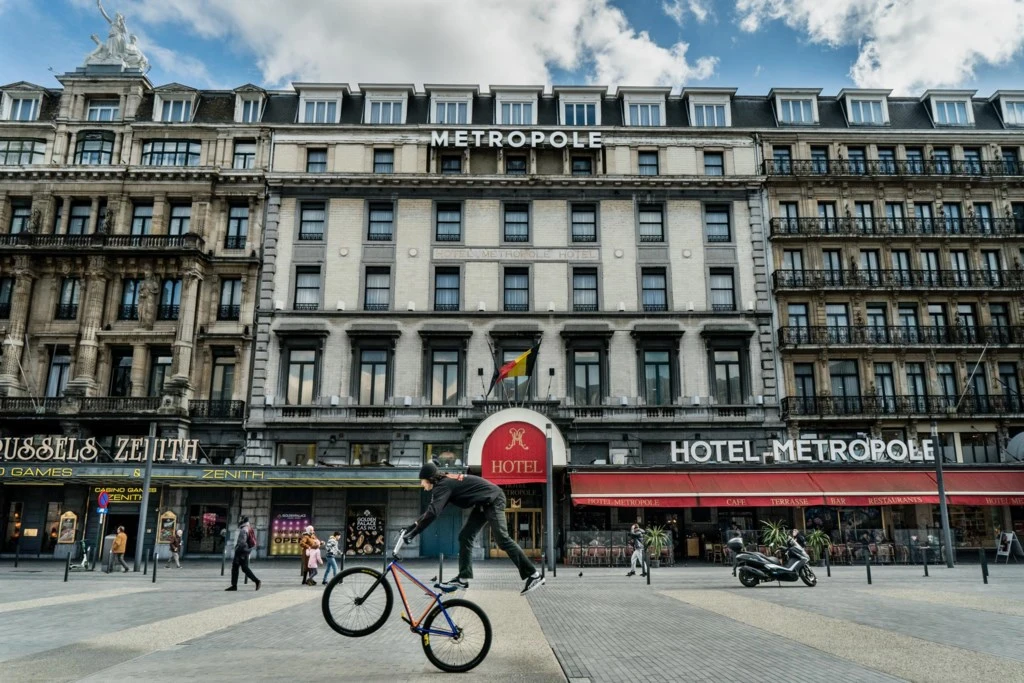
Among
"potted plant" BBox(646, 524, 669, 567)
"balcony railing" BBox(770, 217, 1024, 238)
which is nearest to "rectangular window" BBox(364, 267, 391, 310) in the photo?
"potted plant" BBox(646, 524, 669, 567)

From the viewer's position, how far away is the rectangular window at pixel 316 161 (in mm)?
36812

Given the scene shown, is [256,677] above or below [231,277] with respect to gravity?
below

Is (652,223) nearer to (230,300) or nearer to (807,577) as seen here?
(807,577)

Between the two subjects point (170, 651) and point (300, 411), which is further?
point (300, 411)

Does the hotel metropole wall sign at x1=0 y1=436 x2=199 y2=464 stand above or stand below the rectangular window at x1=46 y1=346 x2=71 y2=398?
below

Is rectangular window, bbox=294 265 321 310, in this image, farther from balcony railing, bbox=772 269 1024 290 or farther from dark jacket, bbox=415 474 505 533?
dark jacket, bbox=415 474 505 533

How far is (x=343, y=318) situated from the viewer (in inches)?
1353

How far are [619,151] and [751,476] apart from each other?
58.3 ft

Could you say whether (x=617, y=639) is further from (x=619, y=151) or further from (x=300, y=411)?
(x=619, y=151)

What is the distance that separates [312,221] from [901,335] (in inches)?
1192

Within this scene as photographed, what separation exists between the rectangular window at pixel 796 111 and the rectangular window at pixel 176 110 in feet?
105

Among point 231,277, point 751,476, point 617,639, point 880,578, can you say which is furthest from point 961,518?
point 231,277

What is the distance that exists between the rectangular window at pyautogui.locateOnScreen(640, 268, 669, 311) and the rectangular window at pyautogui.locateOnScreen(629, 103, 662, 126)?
8494 mm

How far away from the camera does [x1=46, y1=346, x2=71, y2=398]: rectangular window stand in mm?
33969
